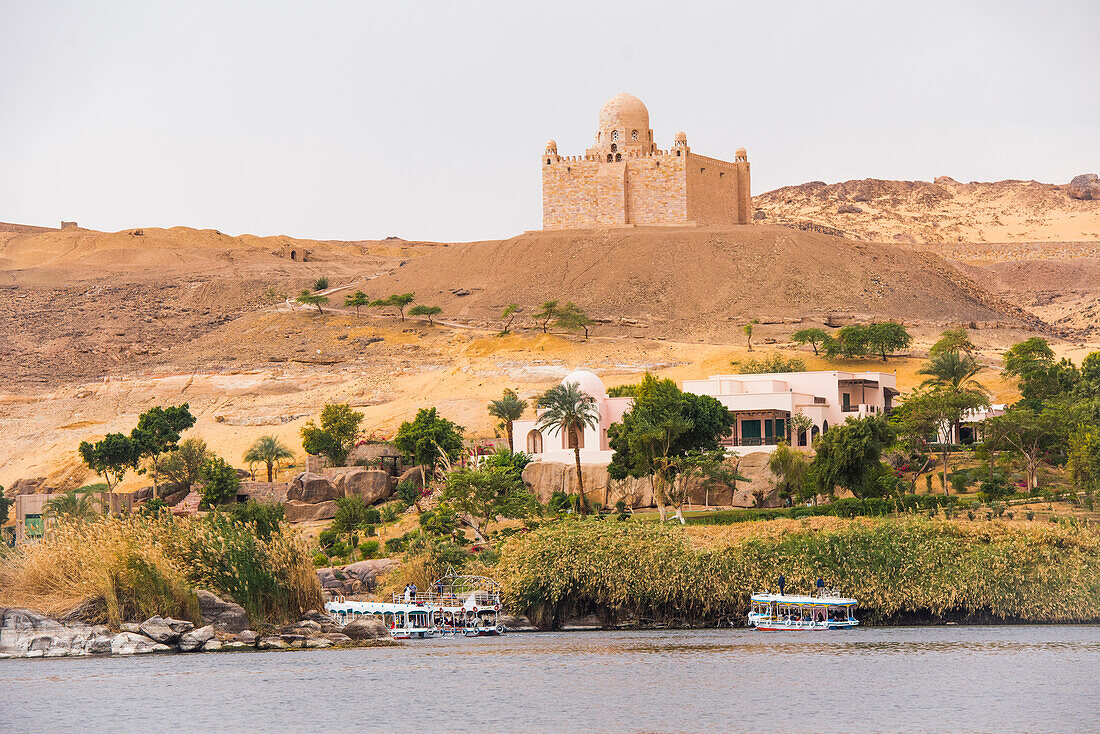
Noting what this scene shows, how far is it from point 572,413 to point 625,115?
195 feet

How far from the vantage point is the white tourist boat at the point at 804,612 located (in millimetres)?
36031

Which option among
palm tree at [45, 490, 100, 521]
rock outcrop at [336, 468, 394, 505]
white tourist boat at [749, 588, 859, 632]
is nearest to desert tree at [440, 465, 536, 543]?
rock outcrop at [336, 468, 394, 505]

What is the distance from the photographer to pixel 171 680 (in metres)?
28.8

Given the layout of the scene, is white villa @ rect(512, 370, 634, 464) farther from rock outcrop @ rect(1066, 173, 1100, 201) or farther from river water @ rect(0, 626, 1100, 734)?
rock outcrop @ rect(1066, 173, 1100, 201)

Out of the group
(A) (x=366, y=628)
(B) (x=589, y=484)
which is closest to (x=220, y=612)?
(A) (x=366, y=628)

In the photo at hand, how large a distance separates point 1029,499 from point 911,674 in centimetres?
1781

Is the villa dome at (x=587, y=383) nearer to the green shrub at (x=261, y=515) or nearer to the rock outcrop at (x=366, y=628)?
the green shrub at (x=261, y=515)

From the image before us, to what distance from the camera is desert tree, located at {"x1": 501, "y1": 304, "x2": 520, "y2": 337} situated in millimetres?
93062

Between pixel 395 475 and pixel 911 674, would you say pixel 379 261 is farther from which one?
pixel 911 674

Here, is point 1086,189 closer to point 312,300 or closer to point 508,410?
point 312,300

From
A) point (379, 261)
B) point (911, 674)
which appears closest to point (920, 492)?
point (911, 674)

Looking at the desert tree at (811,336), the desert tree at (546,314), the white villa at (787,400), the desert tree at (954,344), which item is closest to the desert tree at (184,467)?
the white villa at (787,400)

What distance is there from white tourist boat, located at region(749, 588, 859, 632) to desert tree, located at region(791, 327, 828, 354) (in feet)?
149

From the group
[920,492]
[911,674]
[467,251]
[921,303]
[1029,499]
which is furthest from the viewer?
[467,251]
